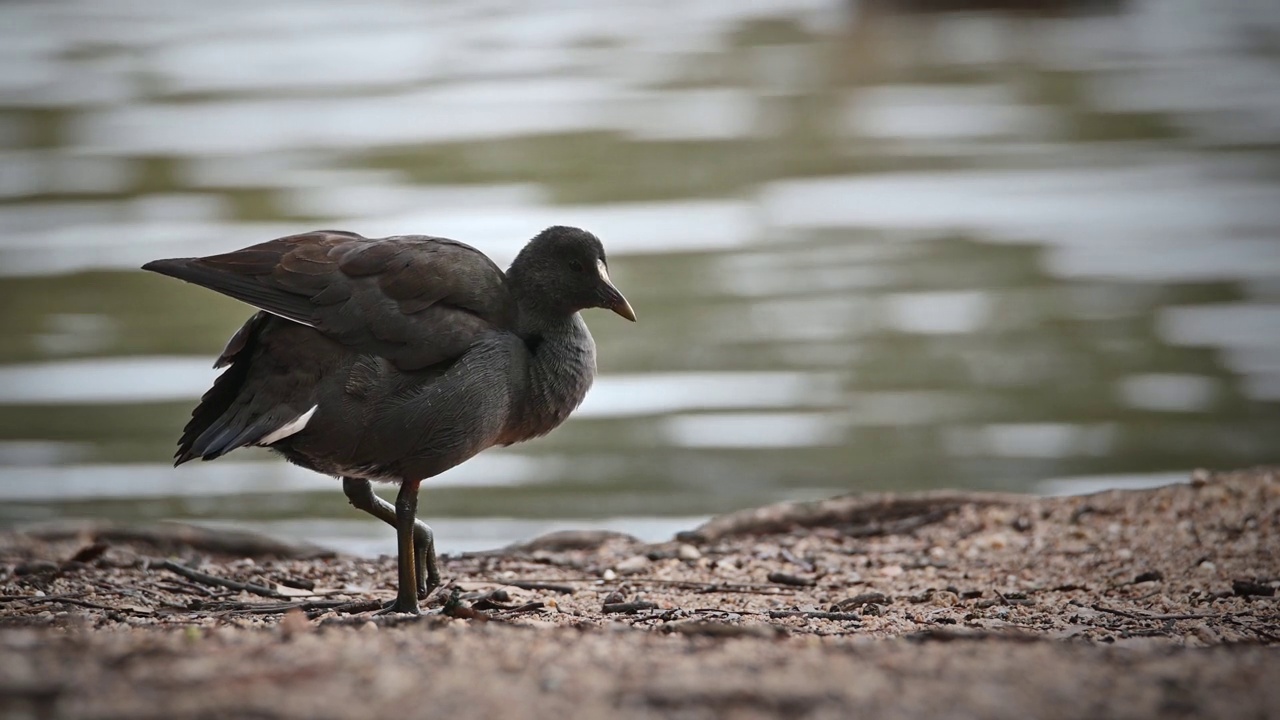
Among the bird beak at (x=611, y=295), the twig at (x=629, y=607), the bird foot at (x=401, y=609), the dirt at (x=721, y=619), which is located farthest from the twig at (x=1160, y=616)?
the bird foot at (x=401, y=609)

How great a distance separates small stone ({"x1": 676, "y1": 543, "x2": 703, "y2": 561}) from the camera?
20.1 ft

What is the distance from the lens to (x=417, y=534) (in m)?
5.53

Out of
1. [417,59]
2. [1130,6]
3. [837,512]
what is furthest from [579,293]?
[1130,6]

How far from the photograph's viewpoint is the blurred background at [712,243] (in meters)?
9.31

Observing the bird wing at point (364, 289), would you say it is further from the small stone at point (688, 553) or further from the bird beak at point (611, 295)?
the small stone at point (688, 553)

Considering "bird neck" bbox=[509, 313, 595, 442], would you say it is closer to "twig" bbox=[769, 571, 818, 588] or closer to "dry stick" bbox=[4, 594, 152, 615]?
"twig" bbox=[769, 571, 818, 588]

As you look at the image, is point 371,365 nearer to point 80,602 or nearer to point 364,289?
Answer: point 364,289

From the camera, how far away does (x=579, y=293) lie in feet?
18.3

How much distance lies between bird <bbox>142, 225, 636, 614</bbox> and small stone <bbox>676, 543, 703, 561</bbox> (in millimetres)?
1094

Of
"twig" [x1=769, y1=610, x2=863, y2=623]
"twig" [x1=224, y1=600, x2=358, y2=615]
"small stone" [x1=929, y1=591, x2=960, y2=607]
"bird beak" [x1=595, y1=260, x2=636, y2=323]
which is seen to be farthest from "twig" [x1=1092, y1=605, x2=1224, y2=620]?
"twig" [x1=224, y1=600, x2=358, y2=615]

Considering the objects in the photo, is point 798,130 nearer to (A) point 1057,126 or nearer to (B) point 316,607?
(A) point 1057,126

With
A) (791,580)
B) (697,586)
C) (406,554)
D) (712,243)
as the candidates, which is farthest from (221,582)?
(712,243)

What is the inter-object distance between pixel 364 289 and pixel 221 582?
1.21m

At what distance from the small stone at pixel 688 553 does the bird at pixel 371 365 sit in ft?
3.59
